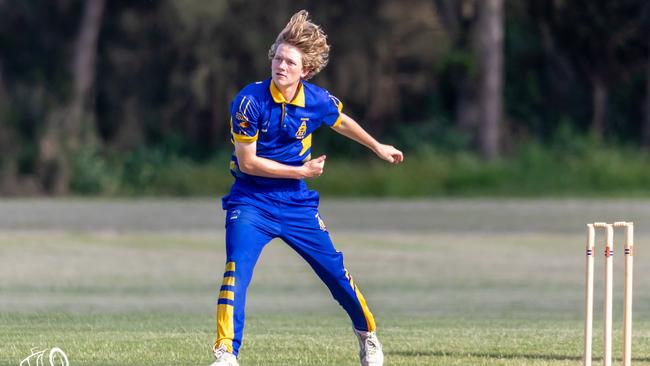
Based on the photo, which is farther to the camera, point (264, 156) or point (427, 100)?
point (427, 100)

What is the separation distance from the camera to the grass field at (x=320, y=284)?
909 centimetres

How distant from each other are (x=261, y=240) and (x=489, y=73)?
93.8 ft

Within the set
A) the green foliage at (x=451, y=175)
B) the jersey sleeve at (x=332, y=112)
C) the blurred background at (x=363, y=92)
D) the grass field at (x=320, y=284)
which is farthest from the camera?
the blurred background at (x=363, y=92)

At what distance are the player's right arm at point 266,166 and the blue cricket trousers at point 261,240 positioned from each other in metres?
0.19

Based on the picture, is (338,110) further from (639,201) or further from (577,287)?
(639,201)

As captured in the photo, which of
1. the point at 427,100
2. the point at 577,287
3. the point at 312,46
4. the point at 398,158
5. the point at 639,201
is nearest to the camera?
the point at 312,46

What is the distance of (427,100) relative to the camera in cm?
4081

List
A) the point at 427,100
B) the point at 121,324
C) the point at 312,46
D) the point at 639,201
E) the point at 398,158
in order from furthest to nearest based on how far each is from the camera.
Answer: the point at 427,100, the point at 639,201, the point at 121,324, the point at 398,158, the point at 312,46

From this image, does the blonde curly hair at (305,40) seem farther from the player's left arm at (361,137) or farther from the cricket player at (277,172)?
the player's left arm at (361,137)

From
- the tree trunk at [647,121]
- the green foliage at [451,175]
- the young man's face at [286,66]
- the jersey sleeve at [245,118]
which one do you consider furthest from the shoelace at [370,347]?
the tree trunk at [647,121]

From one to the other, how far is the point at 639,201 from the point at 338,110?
2374cm

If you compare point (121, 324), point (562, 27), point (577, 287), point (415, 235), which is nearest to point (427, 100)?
point (562, 27)

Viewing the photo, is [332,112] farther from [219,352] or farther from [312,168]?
[219,352]

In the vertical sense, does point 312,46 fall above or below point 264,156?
above
